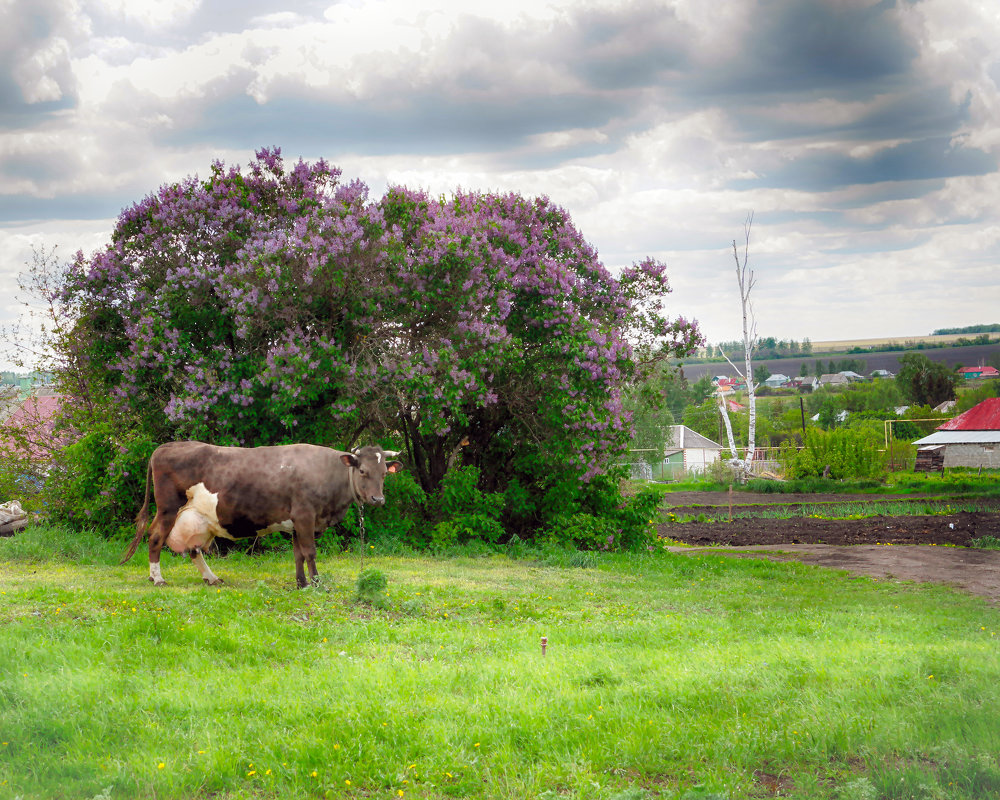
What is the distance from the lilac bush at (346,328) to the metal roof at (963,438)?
37616mm

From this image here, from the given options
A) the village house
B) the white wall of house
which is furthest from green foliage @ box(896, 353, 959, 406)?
the white wall of house

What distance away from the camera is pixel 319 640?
27.2 ft

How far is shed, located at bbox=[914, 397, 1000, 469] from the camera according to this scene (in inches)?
1884

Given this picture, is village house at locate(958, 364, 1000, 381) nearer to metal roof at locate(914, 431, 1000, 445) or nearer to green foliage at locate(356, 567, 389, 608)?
metal roof at locate(914, 431, 1000, 445)

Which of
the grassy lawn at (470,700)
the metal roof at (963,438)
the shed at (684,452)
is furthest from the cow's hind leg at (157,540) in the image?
the metal roof at (963,438)

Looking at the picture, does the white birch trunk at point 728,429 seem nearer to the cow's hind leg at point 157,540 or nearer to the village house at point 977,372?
the village house at point 977,372

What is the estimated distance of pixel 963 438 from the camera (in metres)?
49.7

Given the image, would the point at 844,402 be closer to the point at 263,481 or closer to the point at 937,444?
the point at 937,444

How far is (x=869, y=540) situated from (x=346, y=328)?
14.5m

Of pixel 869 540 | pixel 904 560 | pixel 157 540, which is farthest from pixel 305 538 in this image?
pixel 869 540

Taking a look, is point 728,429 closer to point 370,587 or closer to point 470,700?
point 370,587

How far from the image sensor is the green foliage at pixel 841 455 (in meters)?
41.8

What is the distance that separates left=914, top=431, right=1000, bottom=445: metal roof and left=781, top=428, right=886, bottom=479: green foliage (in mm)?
9301

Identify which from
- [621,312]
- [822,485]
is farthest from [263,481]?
[822,485]
